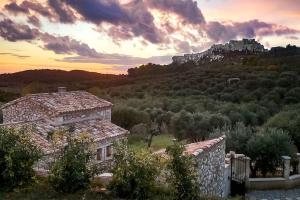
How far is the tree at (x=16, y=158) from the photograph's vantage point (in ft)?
38.0

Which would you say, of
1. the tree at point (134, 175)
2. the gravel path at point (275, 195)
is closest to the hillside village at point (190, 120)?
the tree at point (134, 175)

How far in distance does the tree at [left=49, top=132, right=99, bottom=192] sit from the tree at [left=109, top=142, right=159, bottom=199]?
0.78 metres

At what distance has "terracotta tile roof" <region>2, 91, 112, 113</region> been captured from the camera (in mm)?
24234

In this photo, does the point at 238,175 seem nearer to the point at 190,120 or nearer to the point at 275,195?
the point at 275,195

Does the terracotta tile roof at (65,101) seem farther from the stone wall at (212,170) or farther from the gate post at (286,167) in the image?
the gate post at (286,167)

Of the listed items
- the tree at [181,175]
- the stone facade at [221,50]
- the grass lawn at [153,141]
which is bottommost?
the grass lawn at [153,141]

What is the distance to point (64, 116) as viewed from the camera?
2414 cm

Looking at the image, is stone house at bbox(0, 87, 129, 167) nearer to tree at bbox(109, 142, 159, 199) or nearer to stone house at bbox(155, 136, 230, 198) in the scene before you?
stone house at bbox(155, 136, 230, 198)

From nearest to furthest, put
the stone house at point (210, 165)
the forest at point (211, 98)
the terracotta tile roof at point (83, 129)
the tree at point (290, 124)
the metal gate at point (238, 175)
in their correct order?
1. the stone house at point (210, 165)
2. the terracotta tile roof at point (83, 129)
3. the metal gate at point (238, 175)
4. the forest at point (211, 98)
5. the tree at point (290, 124)

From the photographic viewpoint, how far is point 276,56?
73.1 m

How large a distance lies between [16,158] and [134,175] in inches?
134

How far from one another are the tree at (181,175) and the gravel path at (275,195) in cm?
963

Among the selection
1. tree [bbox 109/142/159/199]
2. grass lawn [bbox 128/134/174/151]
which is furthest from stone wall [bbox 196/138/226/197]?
grass lawn [bbox 128/134/174/151]

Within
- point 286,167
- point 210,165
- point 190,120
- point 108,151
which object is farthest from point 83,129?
point 190,120
